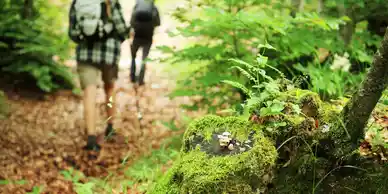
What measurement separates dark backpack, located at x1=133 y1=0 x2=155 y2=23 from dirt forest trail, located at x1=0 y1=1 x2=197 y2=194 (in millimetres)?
366

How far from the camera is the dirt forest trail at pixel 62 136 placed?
4.86m

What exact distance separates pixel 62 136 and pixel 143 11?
8.23 ft

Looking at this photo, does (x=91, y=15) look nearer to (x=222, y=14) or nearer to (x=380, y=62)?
(x=222, y=14)

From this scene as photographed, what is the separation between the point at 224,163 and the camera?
2.27 meters

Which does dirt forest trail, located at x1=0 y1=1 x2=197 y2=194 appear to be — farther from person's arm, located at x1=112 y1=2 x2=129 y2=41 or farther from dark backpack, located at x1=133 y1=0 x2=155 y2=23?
person's arm, located at x1=112 y1=2 x2=129 y2=41

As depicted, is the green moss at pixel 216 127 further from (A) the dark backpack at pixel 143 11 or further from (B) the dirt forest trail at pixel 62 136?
(A) the dark backpack at pixel 143 11

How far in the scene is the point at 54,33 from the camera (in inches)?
302

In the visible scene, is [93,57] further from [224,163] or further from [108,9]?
[224,163]

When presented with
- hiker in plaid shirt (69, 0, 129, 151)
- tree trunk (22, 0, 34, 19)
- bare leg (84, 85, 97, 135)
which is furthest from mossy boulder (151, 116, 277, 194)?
tree trunk (22, 0, 34, 19)

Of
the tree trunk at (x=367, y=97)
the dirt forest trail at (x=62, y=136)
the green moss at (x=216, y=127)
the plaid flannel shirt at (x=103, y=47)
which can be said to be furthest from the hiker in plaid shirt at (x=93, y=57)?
the tree trunk at (x=367, y=97)

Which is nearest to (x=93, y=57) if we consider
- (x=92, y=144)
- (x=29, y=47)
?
(x=92, y=144)

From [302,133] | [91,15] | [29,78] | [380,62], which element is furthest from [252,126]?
[29,78]

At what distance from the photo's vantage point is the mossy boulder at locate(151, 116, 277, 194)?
221cm

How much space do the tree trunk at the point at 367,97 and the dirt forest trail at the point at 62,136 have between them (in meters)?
3.04
